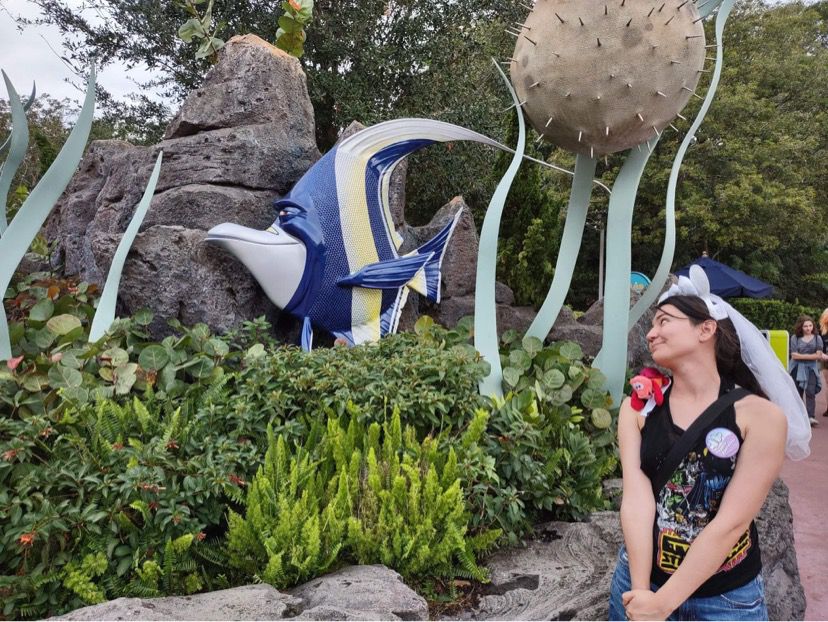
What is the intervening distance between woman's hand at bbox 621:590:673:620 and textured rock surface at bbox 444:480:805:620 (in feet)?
2.63

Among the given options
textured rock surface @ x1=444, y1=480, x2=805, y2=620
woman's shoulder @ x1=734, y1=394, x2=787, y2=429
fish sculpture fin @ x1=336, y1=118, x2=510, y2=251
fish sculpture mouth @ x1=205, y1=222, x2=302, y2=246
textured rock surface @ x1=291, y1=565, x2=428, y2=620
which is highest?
fish sculpture fin @ x1=336, y1=118, x2=510, y2=251

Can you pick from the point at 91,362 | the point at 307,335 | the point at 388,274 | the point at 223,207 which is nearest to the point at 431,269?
the point at 388,274

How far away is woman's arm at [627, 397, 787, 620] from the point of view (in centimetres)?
144

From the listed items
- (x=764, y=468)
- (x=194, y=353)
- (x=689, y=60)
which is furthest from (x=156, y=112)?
(x=764, y=468)

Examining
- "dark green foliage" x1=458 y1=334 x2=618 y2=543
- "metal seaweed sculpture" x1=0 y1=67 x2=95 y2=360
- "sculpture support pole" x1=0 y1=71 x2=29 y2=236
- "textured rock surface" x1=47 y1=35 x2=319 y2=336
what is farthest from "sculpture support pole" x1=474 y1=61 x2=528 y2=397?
"sculpture support pole" x1=0 y1=71 x2=29 y2=236

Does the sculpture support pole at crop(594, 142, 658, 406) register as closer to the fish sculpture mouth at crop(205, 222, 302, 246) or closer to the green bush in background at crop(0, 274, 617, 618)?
the green bush in background at crop(0, 274, 617, 618)

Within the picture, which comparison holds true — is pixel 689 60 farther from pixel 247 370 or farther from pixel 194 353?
pixel 194 353

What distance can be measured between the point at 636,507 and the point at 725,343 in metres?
0.47

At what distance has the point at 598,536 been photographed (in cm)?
268

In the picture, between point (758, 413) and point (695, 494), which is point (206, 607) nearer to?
point (695, 494)

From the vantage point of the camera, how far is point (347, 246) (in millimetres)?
3986

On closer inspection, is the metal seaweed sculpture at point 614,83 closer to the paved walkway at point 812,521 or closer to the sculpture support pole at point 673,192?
the sculpture support pole at point 673,192

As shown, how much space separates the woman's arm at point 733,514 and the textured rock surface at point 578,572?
0.87 metres

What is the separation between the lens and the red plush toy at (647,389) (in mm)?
1650
